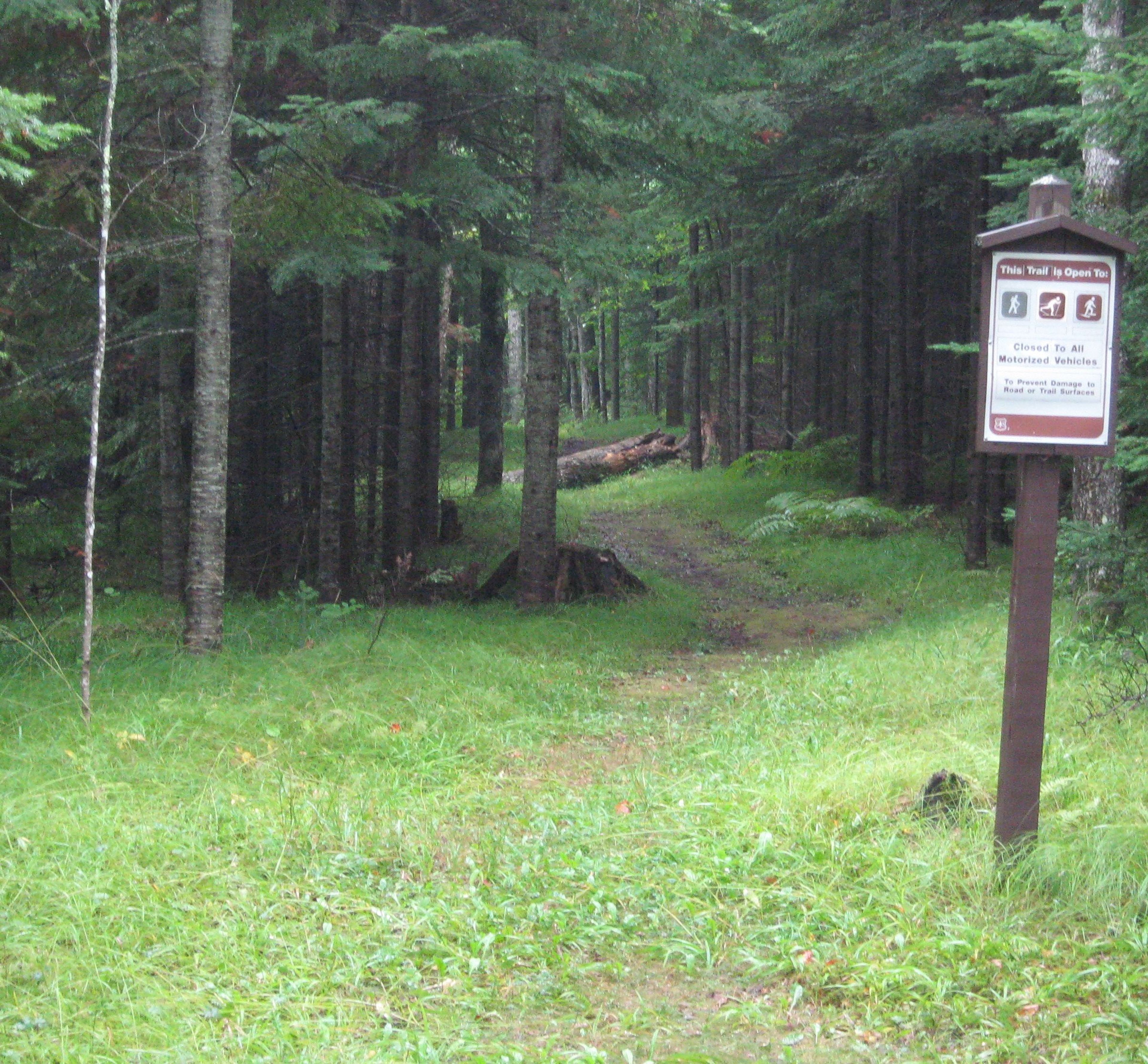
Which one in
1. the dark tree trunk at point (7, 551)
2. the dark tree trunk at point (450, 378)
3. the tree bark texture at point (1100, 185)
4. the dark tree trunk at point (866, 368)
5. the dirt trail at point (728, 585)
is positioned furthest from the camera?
the dark tree trunk at point (450, 378)

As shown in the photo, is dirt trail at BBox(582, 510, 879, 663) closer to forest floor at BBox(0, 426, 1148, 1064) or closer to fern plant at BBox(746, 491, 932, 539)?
fern plant at BBox(746, 491, 932, 539)

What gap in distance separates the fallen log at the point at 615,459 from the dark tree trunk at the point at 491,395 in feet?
15.6

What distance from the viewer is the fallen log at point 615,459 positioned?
3045 cm

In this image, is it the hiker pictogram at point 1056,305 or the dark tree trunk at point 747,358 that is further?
the dark tree trunk at point 747,358

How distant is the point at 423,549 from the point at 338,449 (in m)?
4.08

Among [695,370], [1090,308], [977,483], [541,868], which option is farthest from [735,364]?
[541,868]

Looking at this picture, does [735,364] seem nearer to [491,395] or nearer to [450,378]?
[491,395]

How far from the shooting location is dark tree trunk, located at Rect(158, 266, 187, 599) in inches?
464

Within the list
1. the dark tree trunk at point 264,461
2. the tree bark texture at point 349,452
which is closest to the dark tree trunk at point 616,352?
the dark tree trunk at point 264,461

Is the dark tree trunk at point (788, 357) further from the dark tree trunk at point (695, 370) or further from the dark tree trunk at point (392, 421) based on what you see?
the dark tree trunk at point (392, 421)

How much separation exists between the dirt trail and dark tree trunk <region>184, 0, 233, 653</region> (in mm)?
5288

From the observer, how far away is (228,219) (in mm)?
8688

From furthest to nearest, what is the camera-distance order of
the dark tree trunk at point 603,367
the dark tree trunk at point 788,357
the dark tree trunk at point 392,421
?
the dark tree trunk at point 603,367 → the dark tree trunk at point 788,357 → the dark tree trunk at point 392,421

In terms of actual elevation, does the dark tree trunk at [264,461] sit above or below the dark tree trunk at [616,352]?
below
